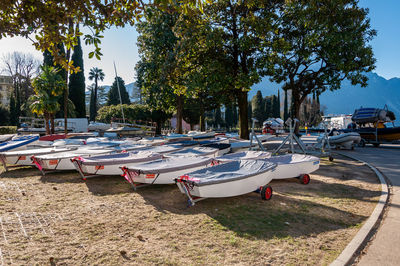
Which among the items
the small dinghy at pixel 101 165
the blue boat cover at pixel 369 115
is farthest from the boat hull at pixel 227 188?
the blue boat cover at pixel 369 115

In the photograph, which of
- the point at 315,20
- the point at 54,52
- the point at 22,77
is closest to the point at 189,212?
the point at 54,52

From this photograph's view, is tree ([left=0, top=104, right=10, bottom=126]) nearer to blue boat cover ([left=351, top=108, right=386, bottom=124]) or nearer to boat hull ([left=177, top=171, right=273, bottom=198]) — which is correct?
boat hull ([left=177, top=171, right=273, bottom=198])

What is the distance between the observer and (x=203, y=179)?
19.0 ft

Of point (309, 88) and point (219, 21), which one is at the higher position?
point (219, 21)

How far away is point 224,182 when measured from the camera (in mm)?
5707

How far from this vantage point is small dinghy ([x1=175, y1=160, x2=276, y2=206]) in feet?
18.5

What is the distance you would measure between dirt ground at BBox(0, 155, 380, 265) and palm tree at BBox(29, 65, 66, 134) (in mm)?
17978

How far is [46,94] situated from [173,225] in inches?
947

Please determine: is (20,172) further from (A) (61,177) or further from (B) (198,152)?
(B) (198,152)

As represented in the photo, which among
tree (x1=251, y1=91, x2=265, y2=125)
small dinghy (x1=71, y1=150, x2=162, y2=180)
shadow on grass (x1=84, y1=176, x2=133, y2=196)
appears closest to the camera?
shadow on grass (x1=84, y1=176, x2=133, y2=196)

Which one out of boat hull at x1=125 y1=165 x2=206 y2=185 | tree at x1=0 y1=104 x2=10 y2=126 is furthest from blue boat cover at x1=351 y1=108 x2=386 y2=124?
tree at x1=0 y1=104 x2=10 y2=126

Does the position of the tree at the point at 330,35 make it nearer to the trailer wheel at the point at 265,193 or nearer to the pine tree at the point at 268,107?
the trailer wheel at the point at 265,193

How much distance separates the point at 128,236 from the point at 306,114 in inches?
2455

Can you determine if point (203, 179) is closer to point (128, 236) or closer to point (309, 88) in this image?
point (128, 236)
